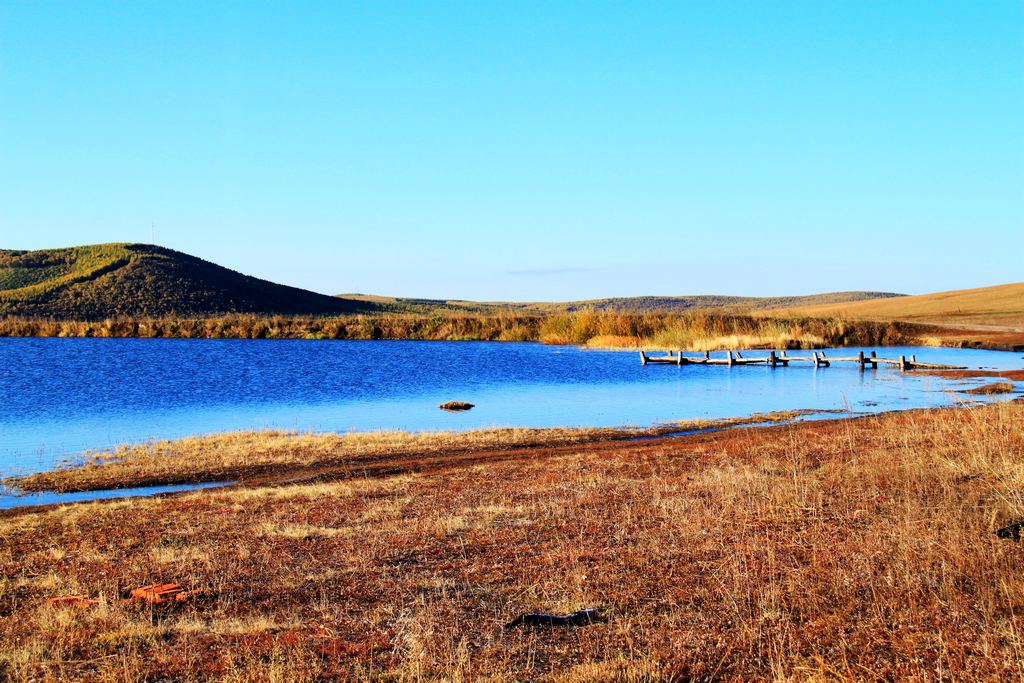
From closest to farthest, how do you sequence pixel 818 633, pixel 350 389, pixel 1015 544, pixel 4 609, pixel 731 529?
pixel 818 633, pixel 4 609, pixel 1015 544, pixel 731 529, pixel 350 389

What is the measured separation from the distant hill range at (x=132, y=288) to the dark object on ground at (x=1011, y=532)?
77.8 m

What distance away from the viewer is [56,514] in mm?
11453

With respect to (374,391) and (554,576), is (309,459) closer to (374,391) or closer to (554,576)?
(554,576)

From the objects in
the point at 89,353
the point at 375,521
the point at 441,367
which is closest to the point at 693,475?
the point at 375,521

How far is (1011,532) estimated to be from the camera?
8.19 metres

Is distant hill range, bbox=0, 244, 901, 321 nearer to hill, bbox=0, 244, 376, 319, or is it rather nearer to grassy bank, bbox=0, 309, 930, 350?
hill, bbox=0, 244, 376, 319

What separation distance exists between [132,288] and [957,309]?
89907mm

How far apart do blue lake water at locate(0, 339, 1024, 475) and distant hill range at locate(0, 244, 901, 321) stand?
45.8m

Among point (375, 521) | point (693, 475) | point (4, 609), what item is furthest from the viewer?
point (693, 475)

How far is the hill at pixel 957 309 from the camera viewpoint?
251 feet

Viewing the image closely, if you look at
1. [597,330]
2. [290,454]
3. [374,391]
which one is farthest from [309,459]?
[597,330]

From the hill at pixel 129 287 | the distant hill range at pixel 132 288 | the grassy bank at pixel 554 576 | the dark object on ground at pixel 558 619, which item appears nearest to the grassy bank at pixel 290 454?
the grassy bank at pixel 554 576

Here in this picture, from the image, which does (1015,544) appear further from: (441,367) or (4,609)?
(441,367)

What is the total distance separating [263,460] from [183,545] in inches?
281
